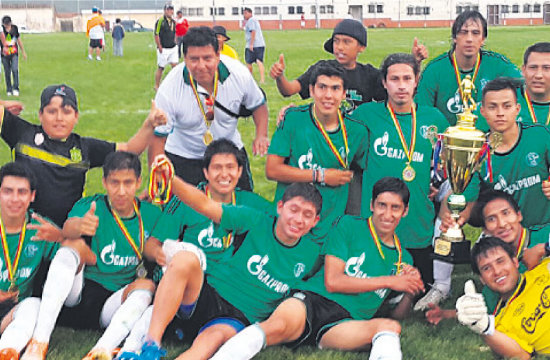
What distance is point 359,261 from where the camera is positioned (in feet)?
14.5

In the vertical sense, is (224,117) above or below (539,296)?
above

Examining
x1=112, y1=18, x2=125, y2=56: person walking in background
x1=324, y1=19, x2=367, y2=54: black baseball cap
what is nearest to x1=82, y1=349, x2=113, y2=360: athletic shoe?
x1=324, y1=19, x2=367, y2=54: black baseball cap

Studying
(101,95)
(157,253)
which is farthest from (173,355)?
(101,95)

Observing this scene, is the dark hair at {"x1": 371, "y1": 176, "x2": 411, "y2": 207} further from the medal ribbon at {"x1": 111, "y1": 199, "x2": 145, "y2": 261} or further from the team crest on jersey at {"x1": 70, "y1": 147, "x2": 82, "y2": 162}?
the team crest on jersey at {"x1": 70, "y1": 147, "x2": 82, "y2": 162}

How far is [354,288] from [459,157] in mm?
970

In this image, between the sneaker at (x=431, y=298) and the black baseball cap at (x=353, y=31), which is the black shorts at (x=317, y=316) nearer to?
the sneaker at (x=431, y=298)

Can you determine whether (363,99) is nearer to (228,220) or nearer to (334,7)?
(228,220)

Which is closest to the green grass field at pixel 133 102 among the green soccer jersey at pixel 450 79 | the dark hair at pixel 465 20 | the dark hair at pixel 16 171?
the dark hair at pixel 16 171

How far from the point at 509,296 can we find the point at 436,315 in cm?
54

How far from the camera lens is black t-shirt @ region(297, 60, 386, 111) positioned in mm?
5566

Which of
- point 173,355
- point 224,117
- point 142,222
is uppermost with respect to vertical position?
point 224,117

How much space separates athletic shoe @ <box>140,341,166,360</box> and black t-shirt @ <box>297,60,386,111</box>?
8.07 ft

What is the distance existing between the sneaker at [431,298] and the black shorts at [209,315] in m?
1.32

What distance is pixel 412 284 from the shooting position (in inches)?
169
